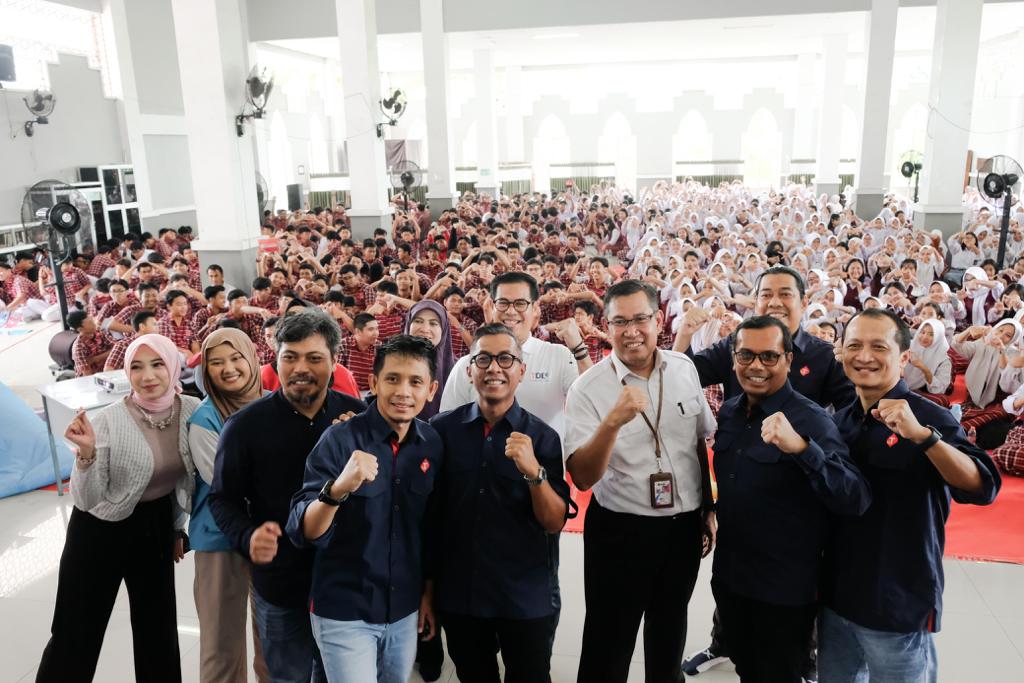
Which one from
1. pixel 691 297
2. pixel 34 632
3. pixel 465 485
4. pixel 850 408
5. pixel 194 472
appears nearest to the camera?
pixel 465 485

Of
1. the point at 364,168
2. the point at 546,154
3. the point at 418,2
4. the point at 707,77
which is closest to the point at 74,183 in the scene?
the point at 364,168

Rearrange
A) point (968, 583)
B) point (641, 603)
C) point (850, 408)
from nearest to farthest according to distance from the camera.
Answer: point (850, 408), point (641, 603), point (968, 583)

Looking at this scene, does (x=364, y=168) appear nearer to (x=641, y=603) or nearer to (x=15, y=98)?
(x=15, y=98)

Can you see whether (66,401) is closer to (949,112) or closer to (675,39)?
(949,112)

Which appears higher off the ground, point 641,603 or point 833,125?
point 833,125

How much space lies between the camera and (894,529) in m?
2.30

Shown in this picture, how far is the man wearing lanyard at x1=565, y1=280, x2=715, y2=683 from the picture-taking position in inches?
105

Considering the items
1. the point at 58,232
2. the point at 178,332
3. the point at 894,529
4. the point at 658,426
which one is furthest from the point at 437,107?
the point at 894,529

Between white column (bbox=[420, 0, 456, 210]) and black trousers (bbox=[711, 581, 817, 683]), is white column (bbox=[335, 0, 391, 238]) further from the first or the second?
black trousers (bbox=[711, 581, 817, 683])

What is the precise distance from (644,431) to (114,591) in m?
2.19

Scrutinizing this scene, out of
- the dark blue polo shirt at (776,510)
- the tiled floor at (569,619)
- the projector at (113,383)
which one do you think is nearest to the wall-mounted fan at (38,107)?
the projector at (113,383)

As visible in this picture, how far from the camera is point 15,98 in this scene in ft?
48.9

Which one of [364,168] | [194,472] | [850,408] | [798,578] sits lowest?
[798,578]

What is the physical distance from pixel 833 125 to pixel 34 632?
20975 millimetres
